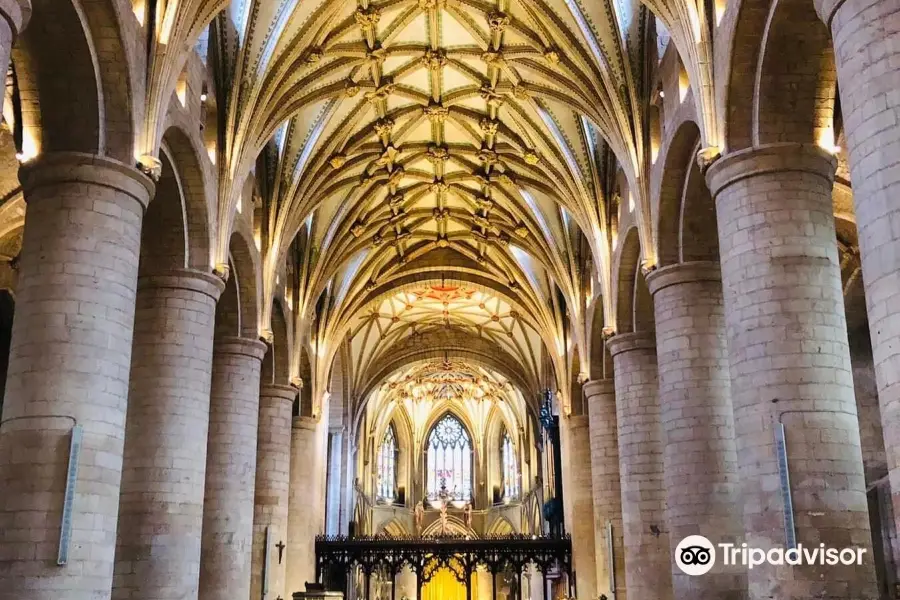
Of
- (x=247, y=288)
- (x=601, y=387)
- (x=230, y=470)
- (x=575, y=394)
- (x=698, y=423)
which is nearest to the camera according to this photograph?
(x=698, y=423)

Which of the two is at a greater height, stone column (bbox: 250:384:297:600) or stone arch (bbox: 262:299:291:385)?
stone arch (bbox: 262:299:291:385)

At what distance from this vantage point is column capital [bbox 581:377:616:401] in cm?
2516

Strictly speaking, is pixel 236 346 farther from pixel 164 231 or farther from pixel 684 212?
pixel 684 212

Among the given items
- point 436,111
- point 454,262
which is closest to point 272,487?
point 436,111

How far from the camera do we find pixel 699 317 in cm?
1616

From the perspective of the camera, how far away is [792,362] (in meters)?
11.4

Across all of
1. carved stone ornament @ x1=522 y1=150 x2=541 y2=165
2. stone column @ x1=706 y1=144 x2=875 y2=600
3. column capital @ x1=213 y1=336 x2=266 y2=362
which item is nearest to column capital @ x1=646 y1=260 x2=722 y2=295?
stone column @ x1=706 y1=144 x2=875 y2=600

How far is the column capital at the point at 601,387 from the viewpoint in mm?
25156

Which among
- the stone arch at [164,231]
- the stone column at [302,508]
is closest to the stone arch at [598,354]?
the stone column at [302,508]

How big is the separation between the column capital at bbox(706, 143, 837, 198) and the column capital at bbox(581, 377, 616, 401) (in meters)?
12.9

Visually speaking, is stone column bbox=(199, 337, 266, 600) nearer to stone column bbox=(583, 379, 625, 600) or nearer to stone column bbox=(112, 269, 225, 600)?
stone column bbox=(112, 269, 225, 600)

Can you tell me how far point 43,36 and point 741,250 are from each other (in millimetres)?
9156

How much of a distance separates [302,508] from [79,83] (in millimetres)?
18431

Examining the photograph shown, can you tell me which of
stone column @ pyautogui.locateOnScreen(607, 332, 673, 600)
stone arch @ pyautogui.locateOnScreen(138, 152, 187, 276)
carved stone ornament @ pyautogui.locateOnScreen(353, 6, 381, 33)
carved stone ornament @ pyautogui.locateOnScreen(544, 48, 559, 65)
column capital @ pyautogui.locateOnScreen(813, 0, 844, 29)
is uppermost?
carved stone ornament @ pyautogui.locateOnScreen(353, 6, 381, 33)
